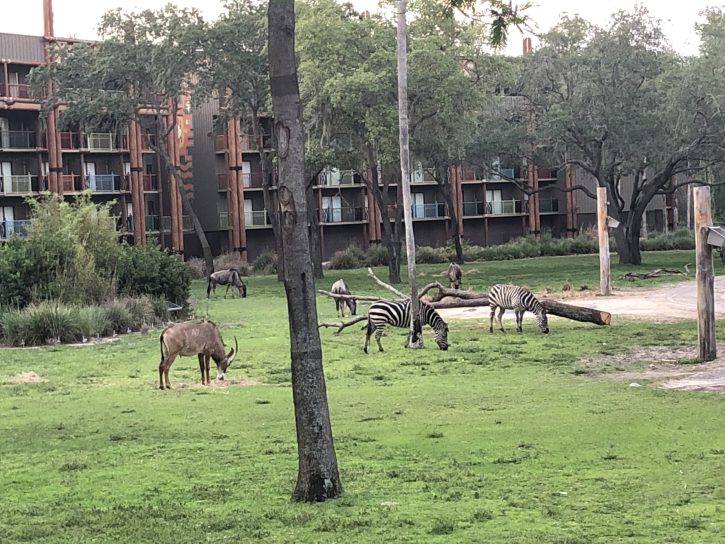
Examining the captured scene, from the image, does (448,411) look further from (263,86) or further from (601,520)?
(263,86)

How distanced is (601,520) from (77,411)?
8922 mm

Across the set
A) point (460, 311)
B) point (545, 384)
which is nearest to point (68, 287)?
point (460, 311)

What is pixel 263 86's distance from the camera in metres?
48.9

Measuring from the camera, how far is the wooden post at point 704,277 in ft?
57.7

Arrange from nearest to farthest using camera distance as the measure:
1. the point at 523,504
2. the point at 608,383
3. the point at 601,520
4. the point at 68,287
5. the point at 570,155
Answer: the point at 601,520 → the point at 523,504 → the point at 608,383 → the point at 68,287 → the point at 570,155

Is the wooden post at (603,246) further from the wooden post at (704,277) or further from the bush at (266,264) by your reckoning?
the bush at (266,264)

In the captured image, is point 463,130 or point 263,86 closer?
point 463,130

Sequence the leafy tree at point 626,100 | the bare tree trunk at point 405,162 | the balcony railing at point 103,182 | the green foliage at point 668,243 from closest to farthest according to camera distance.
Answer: the bare tree trunk at point 405,162 → the leafy tree at point 626,100 → the balcony railing at point 103,182 → the green foliage at point 668,243

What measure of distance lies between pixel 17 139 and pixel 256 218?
15.6m

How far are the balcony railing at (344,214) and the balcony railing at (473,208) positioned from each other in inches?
308

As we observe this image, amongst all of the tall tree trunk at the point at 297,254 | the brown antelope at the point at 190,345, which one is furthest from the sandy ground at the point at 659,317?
the tall tree trunk at the point at 297,254

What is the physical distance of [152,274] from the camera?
30.0m

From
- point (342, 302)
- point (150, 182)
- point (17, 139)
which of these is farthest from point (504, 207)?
point (342, 302)

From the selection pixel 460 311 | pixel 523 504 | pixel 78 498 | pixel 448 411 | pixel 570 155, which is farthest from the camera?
pixel 570 155
